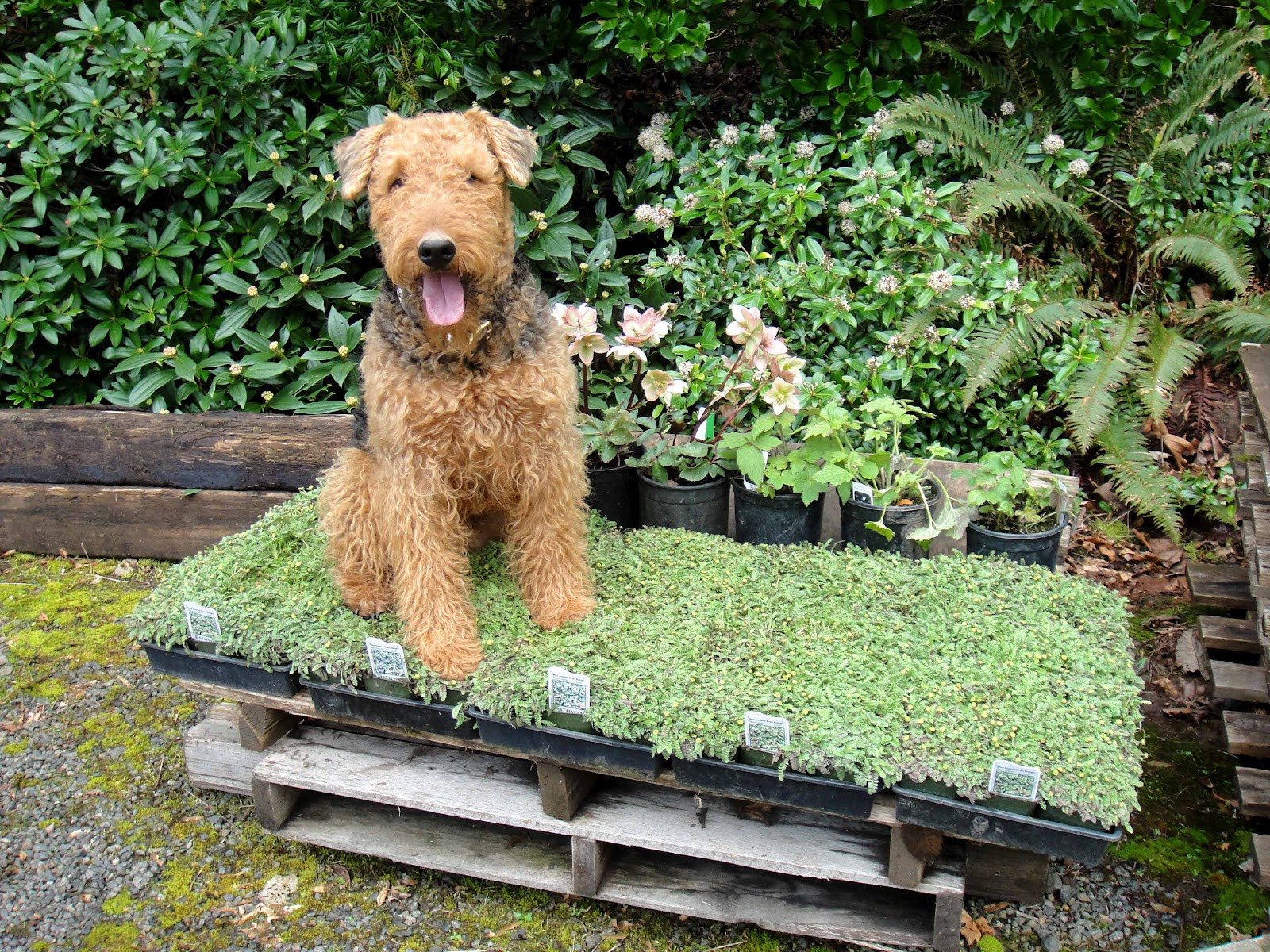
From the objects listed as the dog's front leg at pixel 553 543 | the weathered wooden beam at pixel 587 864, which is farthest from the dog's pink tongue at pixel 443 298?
the weathered wooden beam at pixel 587 864

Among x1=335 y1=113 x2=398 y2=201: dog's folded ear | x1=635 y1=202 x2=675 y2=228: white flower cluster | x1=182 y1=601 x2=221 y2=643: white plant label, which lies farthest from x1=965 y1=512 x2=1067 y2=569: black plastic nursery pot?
x1=182 y1=601 x2=221 y2=643: white plant label

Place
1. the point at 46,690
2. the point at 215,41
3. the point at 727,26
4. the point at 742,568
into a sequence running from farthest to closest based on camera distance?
the point at 727,26 → the point at 215,41 → the point at 46,690 → the point at 742,568

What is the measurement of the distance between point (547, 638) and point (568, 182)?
260 cm

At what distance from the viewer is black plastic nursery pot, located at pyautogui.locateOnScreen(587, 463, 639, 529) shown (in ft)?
12.9

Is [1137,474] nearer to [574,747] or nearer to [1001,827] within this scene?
[1001,827]

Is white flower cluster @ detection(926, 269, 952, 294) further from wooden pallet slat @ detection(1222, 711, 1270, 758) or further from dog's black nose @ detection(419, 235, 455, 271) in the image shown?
dog's black nose @ detection(419, 235, 455, 271)

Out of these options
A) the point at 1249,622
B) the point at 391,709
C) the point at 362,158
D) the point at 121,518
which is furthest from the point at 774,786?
the point at 121,518

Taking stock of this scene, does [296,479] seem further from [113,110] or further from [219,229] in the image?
[113,110]

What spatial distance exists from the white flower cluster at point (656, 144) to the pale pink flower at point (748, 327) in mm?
1642

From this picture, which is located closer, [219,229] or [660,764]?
[660,764]

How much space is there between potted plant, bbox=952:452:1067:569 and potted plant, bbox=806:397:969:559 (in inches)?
4.0

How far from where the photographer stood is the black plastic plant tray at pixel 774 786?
246cm

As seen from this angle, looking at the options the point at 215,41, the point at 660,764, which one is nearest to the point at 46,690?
the point at 660,764

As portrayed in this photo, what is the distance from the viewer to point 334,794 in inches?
116
